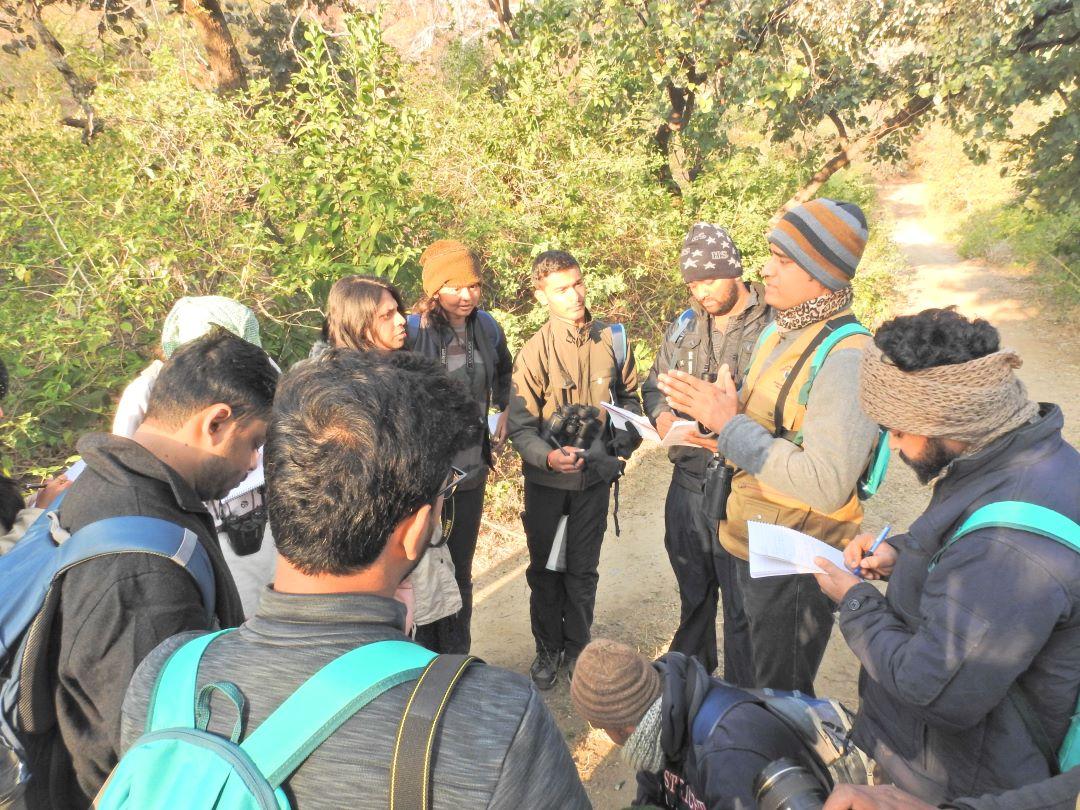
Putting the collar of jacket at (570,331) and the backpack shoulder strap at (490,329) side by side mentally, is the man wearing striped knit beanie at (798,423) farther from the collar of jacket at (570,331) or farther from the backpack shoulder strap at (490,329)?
the backpack shoulder strap at (490,329)

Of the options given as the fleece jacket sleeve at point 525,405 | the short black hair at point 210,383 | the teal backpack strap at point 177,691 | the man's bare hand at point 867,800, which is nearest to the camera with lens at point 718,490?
the fleece jacket sleeve at point 525,405

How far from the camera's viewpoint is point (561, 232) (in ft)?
23.5

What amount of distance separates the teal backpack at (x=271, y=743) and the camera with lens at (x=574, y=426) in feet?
7.95

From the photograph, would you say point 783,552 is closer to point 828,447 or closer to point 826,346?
point 828,447

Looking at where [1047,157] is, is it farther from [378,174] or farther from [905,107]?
[378,174]

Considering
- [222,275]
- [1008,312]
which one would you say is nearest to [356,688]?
[222,275]

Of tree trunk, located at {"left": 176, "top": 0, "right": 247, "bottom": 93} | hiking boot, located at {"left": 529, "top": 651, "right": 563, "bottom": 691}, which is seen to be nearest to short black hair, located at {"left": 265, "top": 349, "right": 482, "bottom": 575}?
hiking boot, located at {"left": 529, "top": 651, "right": 563, "bottom": 691}

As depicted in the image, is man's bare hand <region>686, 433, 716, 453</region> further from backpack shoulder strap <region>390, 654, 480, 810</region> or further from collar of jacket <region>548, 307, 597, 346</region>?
backpack shoulder strap <region>390, 654, 480, 810</region>

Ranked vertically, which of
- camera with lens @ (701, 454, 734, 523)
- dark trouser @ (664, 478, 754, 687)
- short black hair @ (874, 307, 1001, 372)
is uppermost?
short black hair @ (874, 307, 1001, 372)

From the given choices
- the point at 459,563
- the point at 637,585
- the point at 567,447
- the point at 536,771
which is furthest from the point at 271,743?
the point at 637,585

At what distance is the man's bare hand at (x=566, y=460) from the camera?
321 centimetres

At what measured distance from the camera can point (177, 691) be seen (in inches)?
38.5

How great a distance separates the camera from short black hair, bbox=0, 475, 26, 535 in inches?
82.3

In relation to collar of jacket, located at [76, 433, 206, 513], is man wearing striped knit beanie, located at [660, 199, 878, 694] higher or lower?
lower
